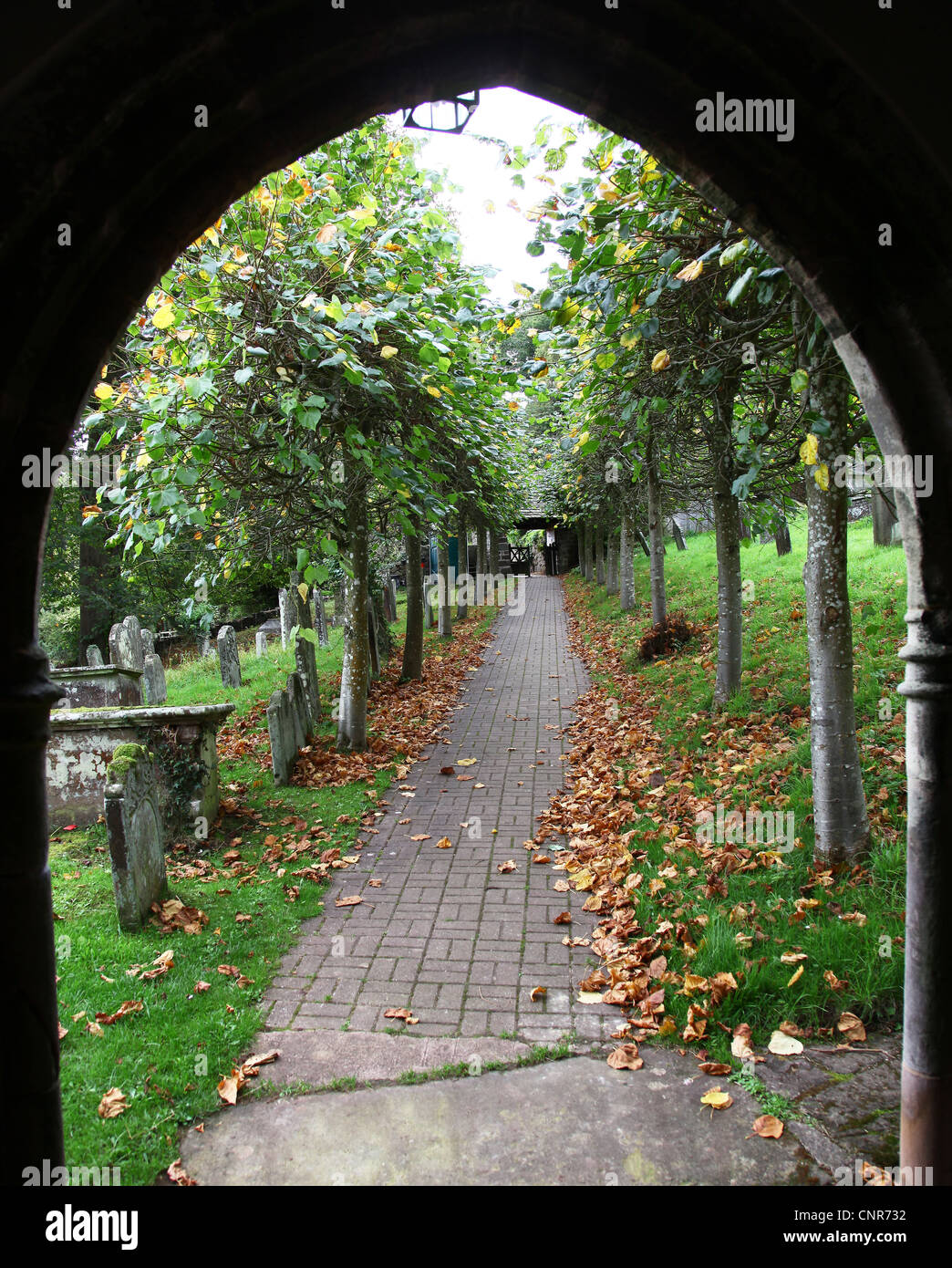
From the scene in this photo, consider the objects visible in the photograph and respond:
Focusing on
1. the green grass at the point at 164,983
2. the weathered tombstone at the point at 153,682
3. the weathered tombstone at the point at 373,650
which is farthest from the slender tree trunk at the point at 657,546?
the weathered tombstone at the point at 153,682

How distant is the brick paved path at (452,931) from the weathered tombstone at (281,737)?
1.17 m

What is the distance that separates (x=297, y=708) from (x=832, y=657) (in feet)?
19.9

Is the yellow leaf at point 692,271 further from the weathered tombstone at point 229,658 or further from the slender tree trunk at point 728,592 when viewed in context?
the weathered tombstone at point 229,658

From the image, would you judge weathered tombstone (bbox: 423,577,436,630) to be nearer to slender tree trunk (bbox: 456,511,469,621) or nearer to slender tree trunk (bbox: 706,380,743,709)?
slender tree trunk (bbox: 456,511,469,621)

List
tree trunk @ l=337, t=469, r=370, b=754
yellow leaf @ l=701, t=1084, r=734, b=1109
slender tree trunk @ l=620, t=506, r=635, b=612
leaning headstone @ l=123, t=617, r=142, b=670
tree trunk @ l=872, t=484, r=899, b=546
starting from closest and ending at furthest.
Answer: yellow leaf @ l=701, t=1084, r=734, b=1109 < tree trunk @ l=337, t=469, r=370, b=754 < leaning headstone @ l=123, t=617, r=142, b=670 < tree trunk @ l=872, t=484, r=899, b=546 < slender tree trunk @ l=620, t=506, r=635, b=612

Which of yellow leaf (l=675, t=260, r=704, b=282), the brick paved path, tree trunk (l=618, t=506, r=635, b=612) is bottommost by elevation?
the brick paved path

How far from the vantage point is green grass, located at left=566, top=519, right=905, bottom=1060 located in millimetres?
3910

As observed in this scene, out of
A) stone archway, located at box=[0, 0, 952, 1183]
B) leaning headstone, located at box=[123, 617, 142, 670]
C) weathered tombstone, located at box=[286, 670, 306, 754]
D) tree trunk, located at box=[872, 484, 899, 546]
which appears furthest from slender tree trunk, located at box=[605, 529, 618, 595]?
stone archway, located at box=[0, 0, 952, 1183]

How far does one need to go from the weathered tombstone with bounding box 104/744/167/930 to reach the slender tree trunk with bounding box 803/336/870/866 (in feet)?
15.2

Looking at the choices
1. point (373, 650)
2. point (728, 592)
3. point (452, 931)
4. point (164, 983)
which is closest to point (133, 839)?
point (164, 983)

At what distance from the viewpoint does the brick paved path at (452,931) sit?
412 cm

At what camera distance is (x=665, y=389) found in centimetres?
807
